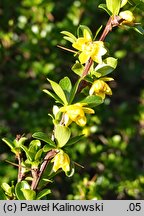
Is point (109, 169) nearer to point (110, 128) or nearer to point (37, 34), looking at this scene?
point (110, 128)

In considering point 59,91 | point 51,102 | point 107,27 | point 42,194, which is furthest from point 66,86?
point 51,102

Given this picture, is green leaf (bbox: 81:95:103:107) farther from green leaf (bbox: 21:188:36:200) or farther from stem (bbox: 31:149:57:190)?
green leaf (bbox: 21:188:36:200)

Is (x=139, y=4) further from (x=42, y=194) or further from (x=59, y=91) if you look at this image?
(x=42, y=194)

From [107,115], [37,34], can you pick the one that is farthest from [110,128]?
[37,34]

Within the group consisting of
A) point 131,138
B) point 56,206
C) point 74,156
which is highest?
point 131,138

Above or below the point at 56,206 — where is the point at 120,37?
above

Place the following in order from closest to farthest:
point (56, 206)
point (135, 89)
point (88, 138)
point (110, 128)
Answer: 1. point (56, 206)
2. point (88, 138)
3. point (110, 128)
4. point (135, 89)
